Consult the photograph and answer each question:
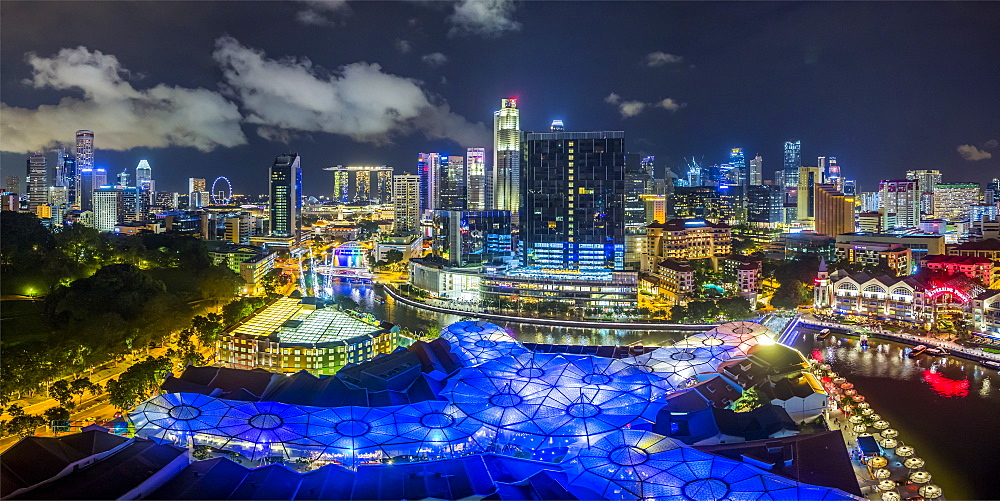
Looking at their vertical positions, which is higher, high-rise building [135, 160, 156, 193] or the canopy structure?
high-rise building [135, 160, 156, 193]

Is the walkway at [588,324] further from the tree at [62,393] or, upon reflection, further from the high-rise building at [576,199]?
the tree at [62,393]

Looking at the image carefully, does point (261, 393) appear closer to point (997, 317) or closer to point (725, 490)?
point (725, 490)

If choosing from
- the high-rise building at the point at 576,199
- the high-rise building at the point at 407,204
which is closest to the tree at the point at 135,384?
the high-rise building at the point at 576,199

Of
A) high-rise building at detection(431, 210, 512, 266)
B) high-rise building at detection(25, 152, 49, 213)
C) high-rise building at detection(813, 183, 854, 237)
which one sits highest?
high-rise building at detection(25, 152, 49, 213)

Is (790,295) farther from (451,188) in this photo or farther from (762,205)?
(451,188)

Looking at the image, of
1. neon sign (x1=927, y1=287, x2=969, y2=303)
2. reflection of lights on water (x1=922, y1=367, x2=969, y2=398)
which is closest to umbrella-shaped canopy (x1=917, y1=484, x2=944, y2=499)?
reflection of lights on water (x1=922, y1=367, x2=969, y2=398)

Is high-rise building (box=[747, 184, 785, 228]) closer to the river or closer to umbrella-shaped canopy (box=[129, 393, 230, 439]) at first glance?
the river
